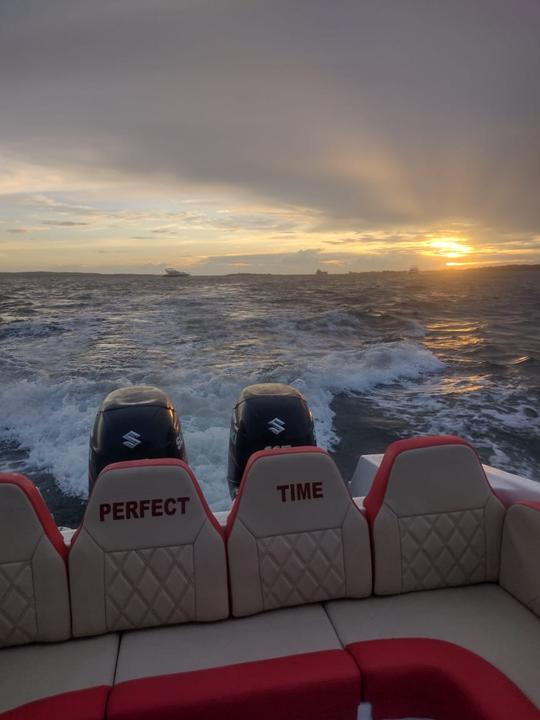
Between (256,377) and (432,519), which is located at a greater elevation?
(432,519)

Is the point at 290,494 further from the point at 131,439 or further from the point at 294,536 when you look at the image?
the point at 131,439

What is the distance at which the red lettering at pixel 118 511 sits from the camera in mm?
2654

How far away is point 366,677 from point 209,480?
3776 mm

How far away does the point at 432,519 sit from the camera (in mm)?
2936

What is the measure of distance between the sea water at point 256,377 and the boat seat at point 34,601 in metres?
2.90

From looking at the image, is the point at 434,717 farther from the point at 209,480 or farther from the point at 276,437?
the point at 209,480

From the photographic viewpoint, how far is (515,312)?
23719 mm

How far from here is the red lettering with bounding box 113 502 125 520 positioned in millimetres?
2654

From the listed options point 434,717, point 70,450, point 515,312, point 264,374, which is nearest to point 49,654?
point 434,717

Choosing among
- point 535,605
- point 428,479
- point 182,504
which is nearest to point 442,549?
point 428,479

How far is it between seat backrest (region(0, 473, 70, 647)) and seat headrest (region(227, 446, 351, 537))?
863mm

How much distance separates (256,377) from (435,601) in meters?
7.22

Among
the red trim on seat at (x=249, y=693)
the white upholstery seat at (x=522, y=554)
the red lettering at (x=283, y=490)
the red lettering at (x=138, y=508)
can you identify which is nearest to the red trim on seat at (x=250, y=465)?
the red lettering at (x=283, y=490)

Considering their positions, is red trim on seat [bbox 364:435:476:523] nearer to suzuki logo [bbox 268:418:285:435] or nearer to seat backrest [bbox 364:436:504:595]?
seat backrest [bbox 364:436:504:595]
